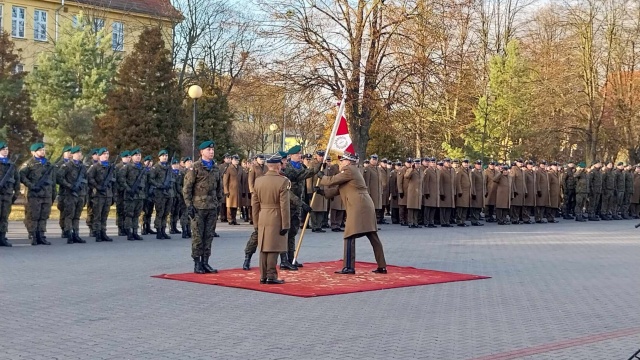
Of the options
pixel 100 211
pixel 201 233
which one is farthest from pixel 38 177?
pixel 201 233

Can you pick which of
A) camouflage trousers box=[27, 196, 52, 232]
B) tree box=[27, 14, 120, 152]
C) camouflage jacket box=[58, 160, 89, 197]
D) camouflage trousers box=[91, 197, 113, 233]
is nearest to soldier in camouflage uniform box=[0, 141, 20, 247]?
camouflage trousers box=[27, 196, 52, 232]

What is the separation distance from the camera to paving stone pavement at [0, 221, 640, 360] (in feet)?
27.6

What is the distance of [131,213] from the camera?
19734mm

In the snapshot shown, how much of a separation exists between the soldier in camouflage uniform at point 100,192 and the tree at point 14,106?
1654cm

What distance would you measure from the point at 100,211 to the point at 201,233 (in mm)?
6134

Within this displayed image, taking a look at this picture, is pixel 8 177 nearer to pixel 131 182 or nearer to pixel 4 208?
pixel 4 208

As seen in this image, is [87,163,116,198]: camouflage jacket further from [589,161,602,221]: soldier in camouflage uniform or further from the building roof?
the building roof

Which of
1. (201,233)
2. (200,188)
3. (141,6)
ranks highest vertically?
(141,6)

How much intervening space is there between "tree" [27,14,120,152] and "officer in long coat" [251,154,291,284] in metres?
27.7

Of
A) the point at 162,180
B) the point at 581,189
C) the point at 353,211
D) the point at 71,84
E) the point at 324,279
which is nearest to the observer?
the point at 324,279

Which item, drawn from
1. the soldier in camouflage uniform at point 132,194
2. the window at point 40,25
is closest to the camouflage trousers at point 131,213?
the soldier in camouflage uniform at point 132,194

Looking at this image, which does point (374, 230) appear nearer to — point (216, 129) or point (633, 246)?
point (633, 246)

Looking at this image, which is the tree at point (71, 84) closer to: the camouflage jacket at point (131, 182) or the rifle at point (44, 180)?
the camouflage jacket at point (131, 182)

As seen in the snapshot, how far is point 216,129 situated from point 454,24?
11.7m
